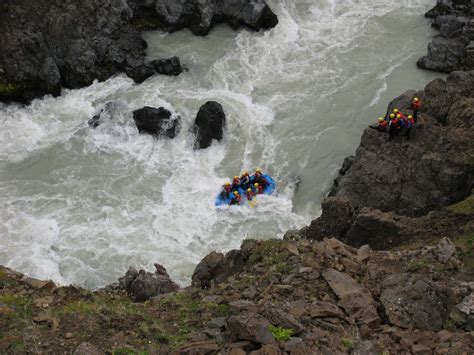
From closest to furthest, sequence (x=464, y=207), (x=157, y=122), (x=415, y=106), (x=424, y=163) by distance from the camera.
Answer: (x=464, y=207)
(x=424, y=163)
(x=415, y=106)
(x=157, y=122)

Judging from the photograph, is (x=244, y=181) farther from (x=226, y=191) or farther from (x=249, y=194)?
(x=226, y=191)

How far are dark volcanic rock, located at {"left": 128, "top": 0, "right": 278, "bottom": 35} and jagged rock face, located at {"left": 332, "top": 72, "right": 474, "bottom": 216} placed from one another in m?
14.5

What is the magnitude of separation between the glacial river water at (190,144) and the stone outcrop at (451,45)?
90cm

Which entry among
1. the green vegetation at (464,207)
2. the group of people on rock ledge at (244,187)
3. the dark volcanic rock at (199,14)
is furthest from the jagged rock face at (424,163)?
the dark volcanic rock at (199,14)

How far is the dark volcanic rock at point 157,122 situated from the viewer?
27.4 metres

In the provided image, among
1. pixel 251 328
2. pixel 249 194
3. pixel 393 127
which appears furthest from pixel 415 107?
pixel 251 328

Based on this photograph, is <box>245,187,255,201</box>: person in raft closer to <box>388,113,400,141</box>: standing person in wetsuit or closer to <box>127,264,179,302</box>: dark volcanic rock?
<box>388,113,400,141</box>: standing person in wetsuit

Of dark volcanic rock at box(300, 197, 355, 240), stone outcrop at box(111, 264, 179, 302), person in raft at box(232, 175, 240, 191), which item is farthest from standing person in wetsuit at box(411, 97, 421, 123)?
stone outcrop at box(111, 264, 179, 302)

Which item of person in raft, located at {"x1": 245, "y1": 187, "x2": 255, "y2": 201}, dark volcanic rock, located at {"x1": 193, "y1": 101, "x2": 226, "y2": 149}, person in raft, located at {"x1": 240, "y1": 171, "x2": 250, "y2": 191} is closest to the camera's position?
person in raft, located at {"x1": 245, "y1": 187, "x2": 255, "y2": 201}

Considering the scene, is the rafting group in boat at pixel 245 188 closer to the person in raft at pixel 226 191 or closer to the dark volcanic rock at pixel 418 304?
the person in raft at pixel 226 191

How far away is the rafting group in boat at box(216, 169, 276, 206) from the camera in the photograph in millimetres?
23578

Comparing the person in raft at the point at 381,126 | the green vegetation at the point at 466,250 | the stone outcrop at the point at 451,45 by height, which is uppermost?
the stone outcrop at the point at 451,45

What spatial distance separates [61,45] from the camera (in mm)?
30141

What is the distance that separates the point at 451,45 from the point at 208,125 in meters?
14.1
